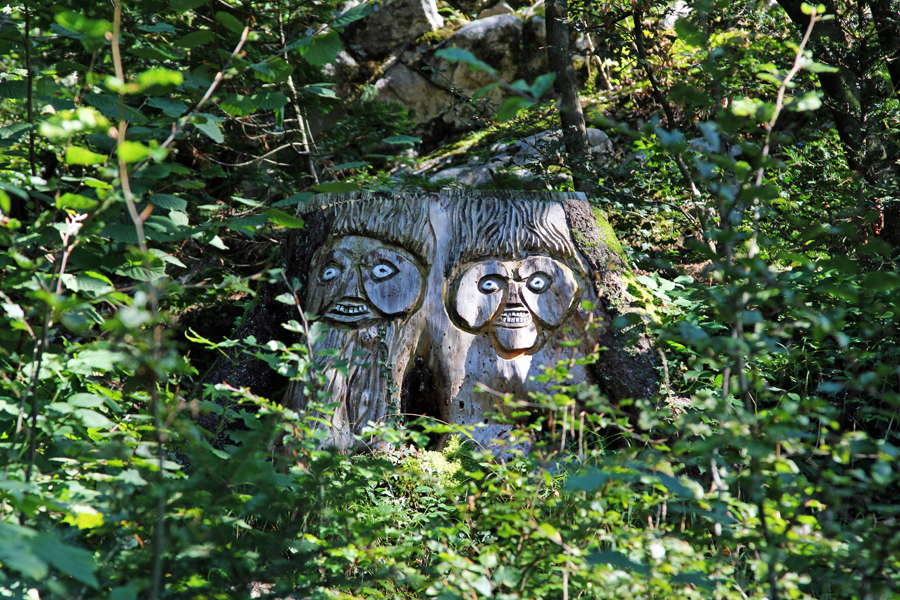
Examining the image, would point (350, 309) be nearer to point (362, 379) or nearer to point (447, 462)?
point (362, 379)

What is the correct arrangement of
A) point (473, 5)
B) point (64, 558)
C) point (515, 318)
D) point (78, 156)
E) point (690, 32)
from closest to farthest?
point (64, 558) → point (78, 156) → point (690, 32) → point (515, 318) → point (473, 5)

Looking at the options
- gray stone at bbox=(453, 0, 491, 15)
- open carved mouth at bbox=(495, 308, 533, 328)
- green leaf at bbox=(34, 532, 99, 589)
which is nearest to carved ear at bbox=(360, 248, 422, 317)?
open carved mouth at bbox=(495, 308, 533, 328)

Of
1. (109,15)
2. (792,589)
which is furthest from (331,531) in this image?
(109,15)

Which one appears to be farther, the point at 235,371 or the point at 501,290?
the point at 235,371

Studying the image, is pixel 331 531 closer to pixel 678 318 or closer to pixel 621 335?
pixel 621 335

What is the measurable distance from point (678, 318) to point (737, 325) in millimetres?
2644

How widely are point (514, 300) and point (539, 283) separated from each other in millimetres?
212

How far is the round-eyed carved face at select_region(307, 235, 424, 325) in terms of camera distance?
389 cm

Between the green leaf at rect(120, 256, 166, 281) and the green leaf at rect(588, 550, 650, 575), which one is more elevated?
the green leaf at rect(120, 256, 166, 281)

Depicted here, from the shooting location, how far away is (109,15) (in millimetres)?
4102

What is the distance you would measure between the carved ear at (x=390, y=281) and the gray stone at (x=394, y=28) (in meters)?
6.23

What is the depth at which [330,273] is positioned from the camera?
4.04 metres

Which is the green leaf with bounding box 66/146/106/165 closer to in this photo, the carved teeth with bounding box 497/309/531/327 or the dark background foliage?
the dark background foliage

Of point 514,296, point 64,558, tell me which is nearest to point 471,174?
point 514,296
